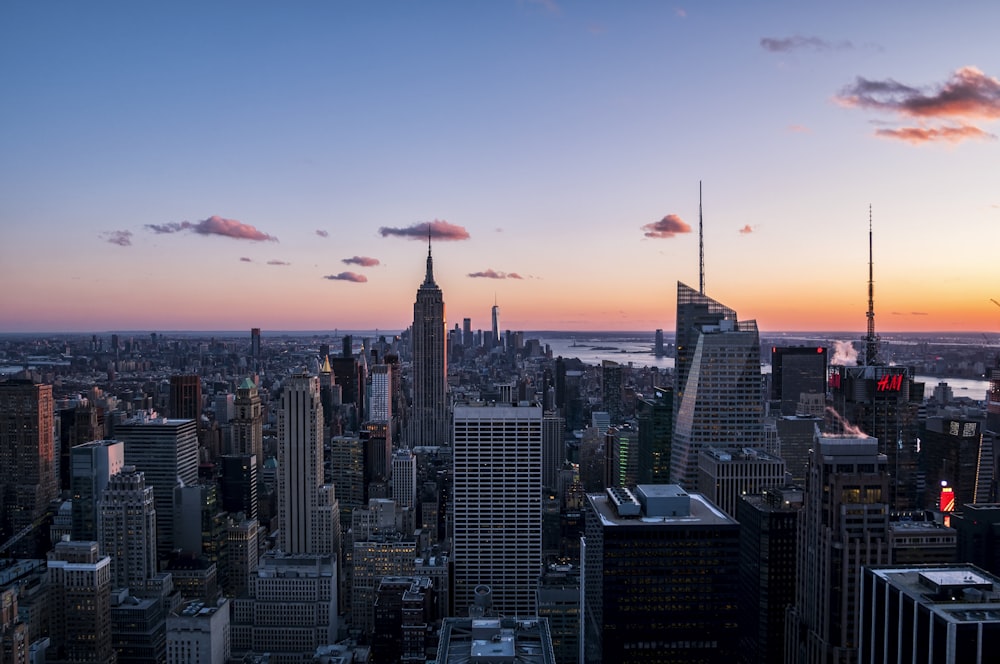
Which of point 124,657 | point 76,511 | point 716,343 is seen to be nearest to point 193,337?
point 76,511

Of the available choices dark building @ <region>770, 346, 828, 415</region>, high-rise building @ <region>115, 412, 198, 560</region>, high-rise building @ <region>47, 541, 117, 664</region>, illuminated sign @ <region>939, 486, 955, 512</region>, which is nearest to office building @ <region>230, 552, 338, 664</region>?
high-rise building @ <region>47, 541, 117, 664</region>

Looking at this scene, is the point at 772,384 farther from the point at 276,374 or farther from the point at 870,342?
the point at 276,374

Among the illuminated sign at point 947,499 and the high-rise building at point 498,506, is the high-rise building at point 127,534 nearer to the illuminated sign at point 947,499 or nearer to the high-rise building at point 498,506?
the high-rise building at point 498,506

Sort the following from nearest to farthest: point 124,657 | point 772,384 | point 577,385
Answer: point 124,657, point 772,384, point 577,385

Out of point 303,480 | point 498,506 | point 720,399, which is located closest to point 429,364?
point 303,480

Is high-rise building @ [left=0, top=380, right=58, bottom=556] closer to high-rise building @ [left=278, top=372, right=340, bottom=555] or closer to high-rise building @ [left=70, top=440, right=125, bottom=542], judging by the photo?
high-rise building @ [left=70, top=440, right=125, bottom=542]

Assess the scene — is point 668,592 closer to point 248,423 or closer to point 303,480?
point 303,480
